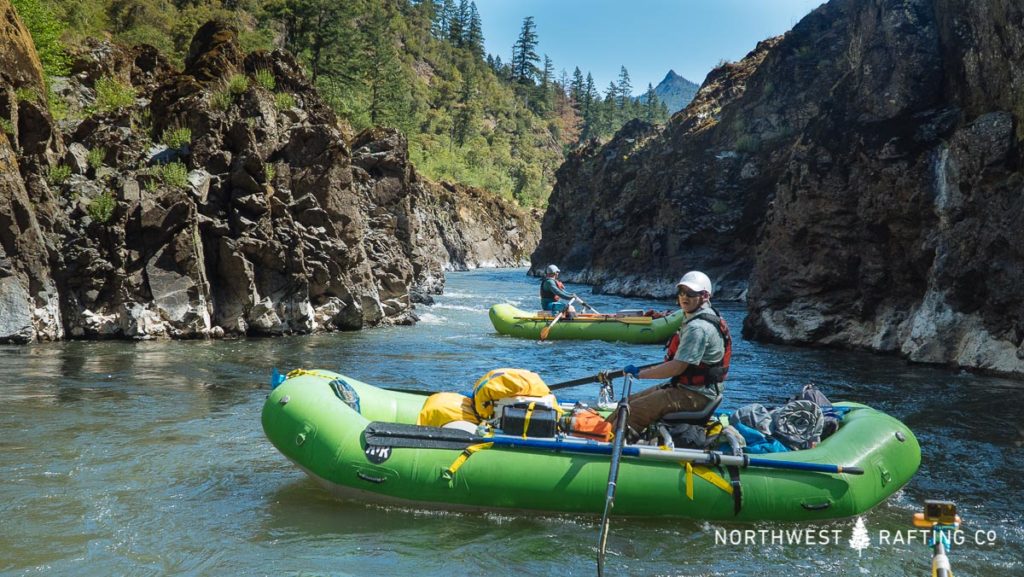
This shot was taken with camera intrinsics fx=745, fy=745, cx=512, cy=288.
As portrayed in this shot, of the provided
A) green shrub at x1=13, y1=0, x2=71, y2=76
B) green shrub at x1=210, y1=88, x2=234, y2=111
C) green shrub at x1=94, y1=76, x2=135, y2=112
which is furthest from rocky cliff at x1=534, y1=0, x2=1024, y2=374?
green shrub at x1=13, y1=0, x2=71, y2=76

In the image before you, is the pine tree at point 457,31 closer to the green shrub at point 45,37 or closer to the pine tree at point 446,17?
the pine tree at point 446,17

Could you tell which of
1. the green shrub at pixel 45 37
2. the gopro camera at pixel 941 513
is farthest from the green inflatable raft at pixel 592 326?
the gopro camera at pixel 941 513

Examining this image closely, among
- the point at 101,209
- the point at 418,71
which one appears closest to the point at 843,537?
the point at 101,209

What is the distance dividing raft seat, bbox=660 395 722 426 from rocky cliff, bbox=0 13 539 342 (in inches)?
468

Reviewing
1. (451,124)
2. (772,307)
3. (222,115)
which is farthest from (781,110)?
(451,124)

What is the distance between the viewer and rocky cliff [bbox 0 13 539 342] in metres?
14.4

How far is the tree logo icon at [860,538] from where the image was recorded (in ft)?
18.7

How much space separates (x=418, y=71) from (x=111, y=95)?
79111mm

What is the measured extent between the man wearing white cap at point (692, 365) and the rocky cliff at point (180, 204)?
38.6 ft

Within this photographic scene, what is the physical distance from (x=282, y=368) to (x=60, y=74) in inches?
475

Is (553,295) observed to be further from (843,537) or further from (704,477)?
(843,537)

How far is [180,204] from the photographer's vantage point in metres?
15.3

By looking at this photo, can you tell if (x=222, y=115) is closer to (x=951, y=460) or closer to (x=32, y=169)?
(x=32, y=169)

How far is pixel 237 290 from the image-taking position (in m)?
16.2
